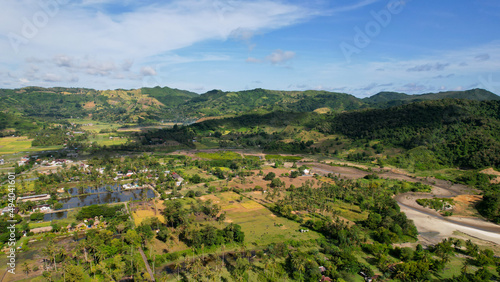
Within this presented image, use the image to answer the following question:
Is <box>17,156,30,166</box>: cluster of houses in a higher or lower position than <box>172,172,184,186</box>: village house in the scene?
higher

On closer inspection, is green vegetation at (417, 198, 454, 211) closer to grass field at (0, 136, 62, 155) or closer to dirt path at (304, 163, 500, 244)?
dirt path at (304, 163, 500, 244)

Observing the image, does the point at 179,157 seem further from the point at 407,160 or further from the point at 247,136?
the point at 407,160

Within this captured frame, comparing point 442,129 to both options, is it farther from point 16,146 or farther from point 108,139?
point 16,146

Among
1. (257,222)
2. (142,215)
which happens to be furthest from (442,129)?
(142,215)

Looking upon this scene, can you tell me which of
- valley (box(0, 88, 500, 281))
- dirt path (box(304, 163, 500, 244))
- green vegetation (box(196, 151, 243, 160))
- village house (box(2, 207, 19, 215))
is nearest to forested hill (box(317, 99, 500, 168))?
valley (box(0, 88, 500, 281))

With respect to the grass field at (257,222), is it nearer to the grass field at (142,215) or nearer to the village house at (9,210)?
the grass field at (142,215)

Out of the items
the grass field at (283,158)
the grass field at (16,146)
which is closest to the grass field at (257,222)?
the grass field at (283,158)
